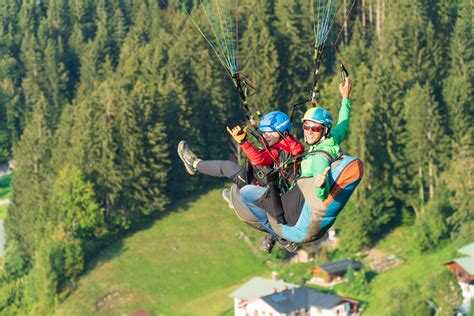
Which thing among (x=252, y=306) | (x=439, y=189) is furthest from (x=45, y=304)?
(x=439, y=189)

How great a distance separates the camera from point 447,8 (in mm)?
110625

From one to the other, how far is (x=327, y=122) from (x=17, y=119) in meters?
117

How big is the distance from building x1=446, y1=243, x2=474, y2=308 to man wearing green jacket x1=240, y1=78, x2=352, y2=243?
2352 inches

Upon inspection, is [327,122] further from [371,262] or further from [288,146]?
[371,262]

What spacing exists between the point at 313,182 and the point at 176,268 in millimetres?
72405

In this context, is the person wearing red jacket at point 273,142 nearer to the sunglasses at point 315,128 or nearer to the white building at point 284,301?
the sunglasses at point 315,128

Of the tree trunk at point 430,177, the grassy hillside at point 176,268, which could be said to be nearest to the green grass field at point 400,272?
the tree trunk at point 430,177

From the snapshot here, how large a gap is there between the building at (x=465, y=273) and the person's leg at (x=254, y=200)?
5880 centimetres

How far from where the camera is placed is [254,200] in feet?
80.1

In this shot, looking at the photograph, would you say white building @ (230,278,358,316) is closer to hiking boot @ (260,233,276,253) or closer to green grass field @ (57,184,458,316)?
green grass field @ (57,184,458,316)

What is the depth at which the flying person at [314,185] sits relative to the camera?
72.7ft

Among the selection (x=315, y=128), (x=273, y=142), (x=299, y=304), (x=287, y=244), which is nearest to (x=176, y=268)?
(x=299, y=304)

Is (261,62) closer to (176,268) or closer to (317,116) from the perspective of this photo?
(176,268)

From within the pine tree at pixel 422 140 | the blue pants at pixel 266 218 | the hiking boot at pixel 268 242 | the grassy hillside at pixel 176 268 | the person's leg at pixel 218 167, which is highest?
the person's leg at pixel 218 167
